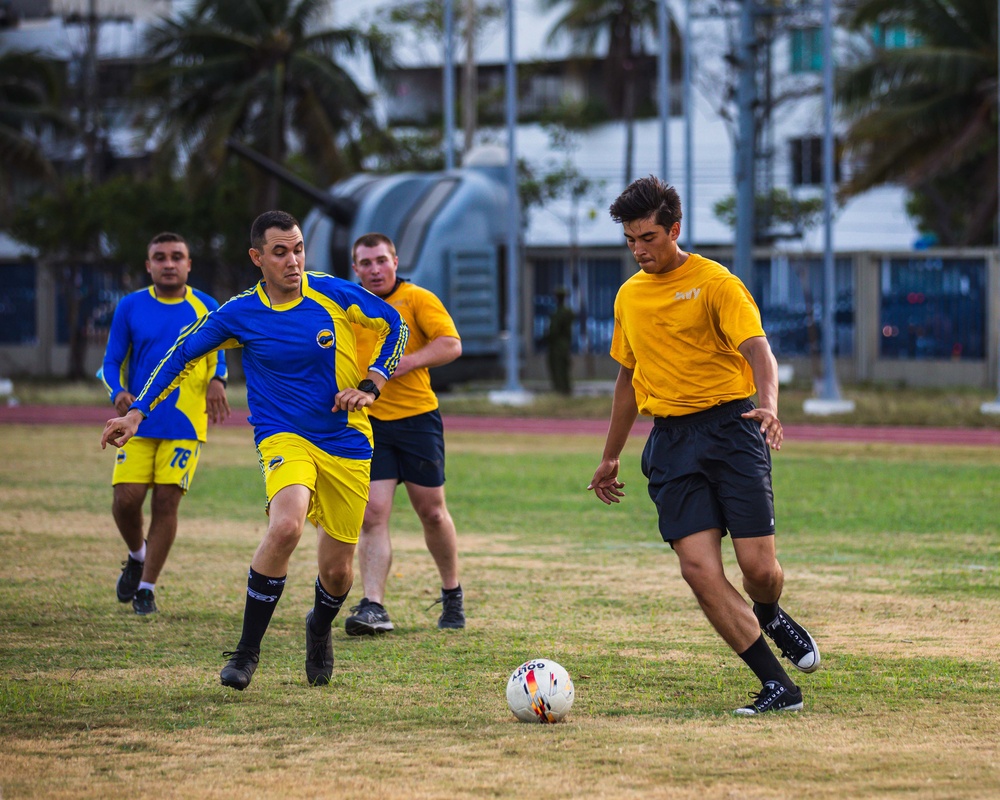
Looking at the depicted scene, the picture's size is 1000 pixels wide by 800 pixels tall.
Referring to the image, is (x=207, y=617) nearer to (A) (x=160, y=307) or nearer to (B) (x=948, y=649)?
(A) (x=160, y=307)

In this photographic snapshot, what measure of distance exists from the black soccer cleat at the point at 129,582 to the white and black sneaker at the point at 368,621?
1549 mm

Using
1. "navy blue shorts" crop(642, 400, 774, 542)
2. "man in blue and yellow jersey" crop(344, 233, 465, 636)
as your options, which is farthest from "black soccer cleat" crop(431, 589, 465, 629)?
"navy blue shorts" crop(642, 400, 774, 542)

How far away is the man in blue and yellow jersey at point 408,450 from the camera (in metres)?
8.21

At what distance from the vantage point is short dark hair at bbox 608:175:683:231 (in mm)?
6027

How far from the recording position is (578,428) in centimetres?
2281

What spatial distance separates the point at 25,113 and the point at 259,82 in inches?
282

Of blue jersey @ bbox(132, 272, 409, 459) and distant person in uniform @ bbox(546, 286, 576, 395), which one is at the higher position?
blue jersey @ bbox(132, 272, 409, 459)

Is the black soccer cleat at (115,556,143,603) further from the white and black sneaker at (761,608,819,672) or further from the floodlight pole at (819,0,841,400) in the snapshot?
the floodlight pole at (819,0,841,400)

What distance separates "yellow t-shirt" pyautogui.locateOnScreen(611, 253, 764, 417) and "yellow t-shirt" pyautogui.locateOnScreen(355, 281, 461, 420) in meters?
2.12

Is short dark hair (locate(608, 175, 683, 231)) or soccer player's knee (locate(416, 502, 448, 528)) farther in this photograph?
soccer player's knee (locate(416, 502, 448, 528))

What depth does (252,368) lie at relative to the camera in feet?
22.3

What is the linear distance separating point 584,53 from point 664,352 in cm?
4287

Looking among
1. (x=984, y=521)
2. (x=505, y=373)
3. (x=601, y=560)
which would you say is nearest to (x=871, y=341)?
(x=505, y=373)

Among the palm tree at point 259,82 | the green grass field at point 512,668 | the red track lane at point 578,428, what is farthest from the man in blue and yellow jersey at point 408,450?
the palm tree at point 259,82
